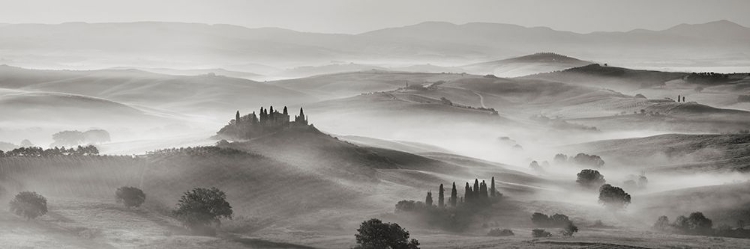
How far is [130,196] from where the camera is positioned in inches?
4178

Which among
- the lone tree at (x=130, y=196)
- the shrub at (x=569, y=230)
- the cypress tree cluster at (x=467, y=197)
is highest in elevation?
the cypress tree cluster at (x=467, y=197)

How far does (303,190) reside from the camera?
12181 centimetres

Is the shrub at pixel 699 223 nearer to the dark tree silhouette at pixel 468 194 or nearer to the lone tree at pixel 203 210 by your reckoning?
the dark tree silhouette at pixel 468 194

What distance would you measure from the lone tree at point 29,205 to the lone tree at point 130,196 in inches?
446

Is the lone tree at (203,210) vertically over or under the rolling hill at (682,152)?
under

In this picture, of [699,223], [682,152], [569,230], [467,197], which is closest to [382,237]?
[569,230]

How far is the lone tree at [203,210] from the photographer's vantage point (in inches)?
3873

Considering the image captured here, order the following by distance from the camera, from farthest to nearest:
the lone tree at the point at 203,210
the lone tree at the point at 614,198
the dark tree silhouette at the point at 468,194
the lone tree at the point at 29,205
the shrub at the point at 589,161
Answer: the shrub at the point at 589,161, the lone tree at the point at 614,198, the dark tree silhouette at the point at 468,194, the lone tree at the point at 203,210, the lone tree at the point at 29,205

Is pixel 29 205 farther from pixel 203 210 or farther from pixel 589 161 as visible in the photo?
pixel 589 161

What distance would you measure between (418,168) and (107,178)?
59809 mm

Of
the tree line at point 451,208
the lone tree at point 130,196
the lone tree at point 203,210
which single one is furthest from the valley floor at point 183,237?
the tree line at point 451,208

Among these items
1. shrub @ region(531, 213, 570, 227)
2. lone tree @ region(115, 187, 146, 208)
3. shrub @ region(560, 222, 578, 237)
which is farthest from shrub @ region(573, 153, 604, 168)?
lone tree @ region(115, 187, 146, 208)

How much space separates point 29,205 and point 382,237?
139ft

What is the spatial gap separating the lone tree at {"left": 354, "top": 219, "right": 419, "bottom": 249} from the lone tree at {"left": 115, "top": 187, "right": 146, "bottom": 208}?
116ft
